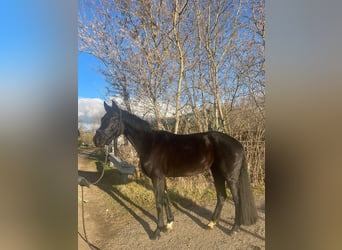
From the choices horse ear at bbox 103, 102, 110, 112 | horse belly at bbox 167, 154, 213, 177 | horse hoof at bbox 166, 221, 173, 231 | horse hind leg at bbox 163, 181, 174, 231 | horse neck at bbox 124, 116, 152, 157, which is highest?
horse ear at bbox 103, 102, 110, 112

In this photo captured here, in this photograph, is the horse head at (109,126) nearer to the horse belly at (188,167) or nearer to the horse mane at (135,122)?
the horse mane at (135,122)

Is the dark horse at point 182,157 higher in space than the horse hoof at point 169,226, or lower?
higher

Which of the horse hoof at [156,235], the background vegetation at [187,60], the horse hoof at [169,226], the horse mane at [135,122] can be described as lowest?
the horse hoof at [156,235]

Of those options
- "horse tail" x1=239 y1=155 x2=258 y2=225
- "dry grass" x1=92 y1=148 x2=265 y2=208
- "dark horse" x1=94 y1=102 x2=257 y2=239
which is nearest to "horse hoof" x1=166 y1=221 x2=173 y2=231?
"dark horse" x1=94 y1=102 x2=257 y2=239

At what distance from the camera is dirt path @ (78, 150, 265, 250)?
146 centimetres

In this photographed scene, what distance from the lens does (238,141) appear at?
1.49 meters

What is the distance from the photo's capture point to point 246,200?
147 centimetres

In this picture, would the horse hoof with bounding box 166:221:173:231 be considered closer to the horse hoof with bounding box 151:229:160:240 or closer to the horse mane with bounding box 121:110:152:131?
the horse hoof with bounding box 151:229:160:240

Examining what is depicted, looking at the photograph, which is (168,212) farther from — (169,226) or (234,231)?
(234,231)

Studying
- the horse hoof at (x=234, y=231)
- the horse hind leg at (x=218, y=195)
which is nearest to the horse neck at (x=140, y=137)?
the horse hind leg at (x=218, y=195)

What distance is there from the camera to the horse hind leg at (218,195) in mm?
1523
